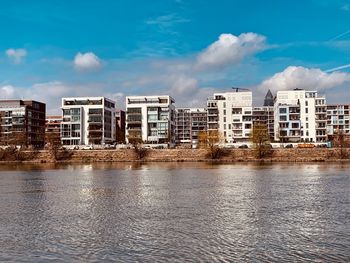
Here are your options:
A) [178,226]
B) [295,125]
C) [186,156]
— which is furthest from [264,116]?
[178,226]

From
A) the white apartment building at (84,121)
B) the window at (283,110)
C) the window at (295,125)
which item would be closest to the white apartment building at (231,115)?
the window at (283,110)

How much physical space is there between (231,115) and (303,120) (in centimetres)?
2944

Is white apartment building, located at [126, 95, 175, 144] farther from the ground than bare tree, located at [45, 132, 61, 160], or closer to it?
farther from the ground

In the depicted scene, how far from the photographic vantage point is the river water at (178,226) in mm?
19922

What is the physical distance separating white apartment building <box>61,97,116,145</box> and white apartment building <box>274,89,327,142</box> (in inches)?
2601

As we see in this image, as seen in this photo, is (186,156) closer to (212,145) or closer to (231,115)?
(212,145)

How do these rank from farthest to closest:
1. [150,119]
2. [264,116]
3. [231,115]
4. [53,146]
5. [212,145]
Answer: [264,116]
[231,115]
[150,119]
[53,146]
[212,145]

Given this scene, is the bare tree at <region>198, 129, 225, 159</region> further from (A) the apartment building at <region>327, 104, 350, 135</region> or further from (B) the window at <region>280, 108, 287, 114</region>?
(A) the apartment building at <region>327, 104, 350, 135</region>

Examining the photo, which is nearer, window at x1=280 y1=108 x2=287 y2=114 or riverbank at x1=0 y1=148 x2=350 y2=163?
riverbank at x1=0 y1=148 x2=350 y2=163

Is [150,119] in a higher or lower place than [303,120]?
higher

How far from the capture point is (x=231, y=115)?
180625 millimetres

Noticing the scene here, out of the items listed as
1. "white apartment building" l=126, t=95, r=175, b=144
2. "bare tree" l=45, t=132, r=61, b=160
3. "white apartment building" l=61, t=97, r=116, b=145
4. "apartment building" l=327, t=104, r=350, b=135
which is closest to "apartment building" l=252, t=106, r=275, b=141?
"apartment building" l=327, t=104, r=350, b=135

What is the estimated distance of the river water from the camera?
19.9 metres

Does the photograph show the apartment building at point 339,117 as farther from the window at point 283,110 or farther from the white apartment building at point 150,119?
the white apartment building at point 150,119
